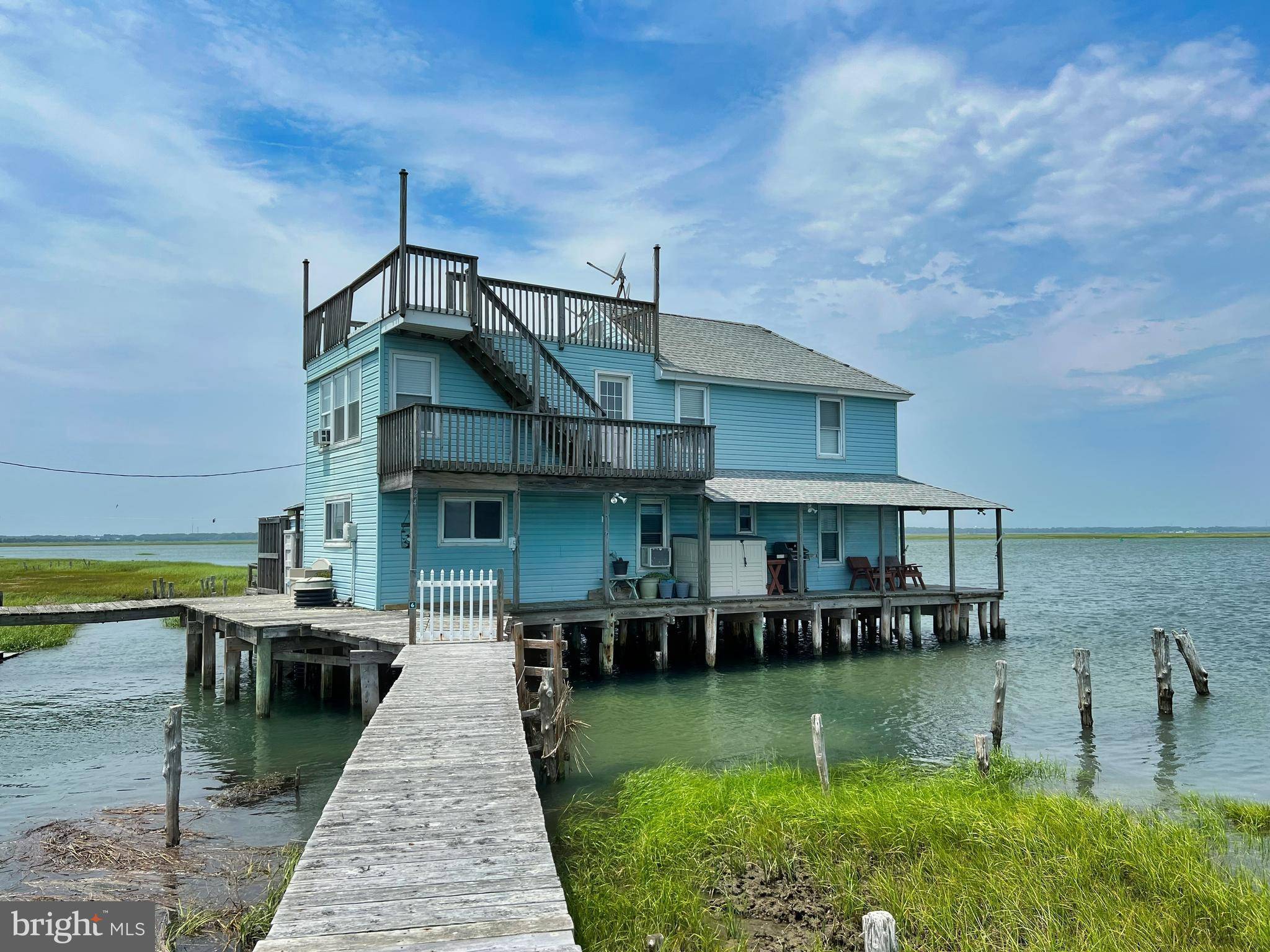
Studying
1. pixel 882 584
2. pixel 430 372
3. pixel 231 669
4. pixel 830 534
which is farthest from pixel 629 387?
pixel 231 669

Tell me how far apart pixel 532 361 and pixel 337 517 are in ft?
20.9

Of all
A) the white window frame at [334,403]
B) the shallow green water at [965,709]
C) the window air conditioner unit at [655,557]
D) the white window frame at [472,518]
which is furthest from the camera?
the window air conditioner unit at [655,557]

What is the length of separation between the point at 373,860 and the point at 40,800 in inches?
349

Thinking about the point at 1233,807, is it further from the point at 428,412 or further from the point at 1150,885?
the point at 428,412

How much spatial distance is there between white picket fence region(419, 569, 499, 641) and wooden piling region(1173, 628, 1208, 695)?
13500mm

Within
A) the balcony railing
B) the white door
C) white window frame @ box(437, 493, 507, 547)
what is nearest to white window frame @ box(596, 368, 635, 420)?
the white door

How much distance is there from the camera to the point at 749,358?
26.9 metres

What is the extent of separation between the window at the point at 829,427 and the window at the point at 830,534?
1.92m

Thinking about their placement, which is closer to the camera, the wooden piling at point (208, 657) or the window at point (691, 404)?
the wooden piling at point (208, 657)

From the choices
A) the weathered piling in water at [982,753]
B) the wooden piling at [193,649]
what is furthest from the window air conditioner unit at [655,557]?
the weathered piling in water at [982,753]

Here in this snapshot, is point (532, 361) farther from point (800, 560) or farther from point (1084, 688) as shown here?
point (1084, 688)

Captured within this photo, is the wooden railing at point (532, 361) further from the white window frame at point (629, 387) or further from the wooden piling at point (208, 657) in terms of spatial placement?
the wooden piling at point (208, 657)

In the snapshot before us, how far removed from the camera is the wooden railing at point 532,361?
19.7 meters

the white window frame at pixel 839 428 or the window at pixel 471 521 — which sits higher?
the white window frame at pixel 839 428
